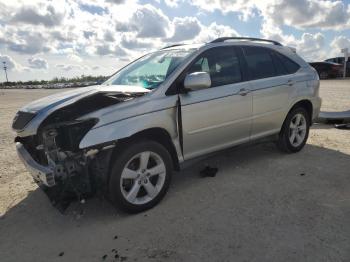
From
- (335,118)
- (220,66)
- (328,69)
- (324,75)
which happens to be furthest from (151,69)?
(324,75)

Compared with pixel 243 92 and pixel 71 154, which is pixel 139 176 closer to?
pixel 71 154

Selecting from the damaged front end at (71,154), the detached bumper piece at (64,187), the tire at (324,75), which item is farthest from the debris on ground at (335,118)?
the tire at (324,75)

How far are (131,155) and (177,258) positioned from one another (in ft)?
3.88

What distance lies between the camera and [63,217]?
3.98m

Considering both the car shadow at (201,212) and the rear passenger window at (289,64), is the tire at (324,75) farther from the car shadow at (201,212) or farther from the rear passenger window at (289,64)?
the car shadow at (201,212)

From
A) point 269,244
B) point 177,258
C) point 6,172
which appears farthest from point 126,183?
point 6,172

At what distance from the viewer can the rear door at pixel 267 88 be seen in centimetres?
507

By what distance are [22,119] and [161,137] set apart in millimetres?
1530

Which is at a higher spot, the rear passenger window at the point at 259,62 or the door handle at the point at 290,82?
the rear passenger window at the point at 259,62

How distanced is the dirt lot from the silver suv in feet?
1.25

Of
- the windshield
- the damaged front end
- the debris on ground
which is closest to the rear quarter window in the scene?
the windshield

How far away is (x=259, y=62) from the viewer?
17.2 feet

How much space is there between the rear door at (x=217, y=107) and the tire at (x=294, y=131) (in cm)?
99

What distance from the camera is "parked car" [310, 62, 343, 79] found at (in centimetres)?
2588
